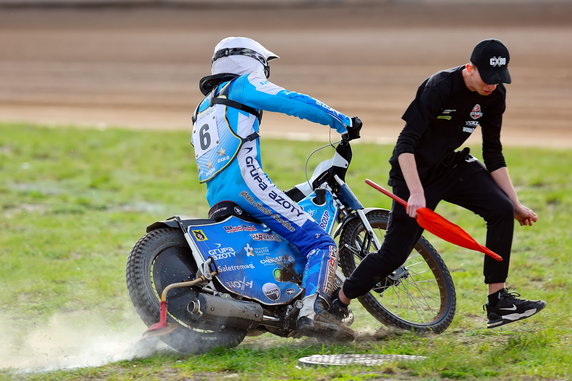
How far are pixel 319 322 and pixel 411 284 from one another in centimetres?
96

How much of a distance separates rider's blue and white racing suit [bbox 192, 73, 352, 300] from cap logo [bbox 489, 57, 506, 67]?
3.42ft

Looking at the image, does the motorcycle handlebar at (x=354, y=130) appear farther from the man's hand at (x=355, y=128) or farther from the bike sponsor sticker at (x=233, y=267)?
the bike sponsor sticker at (x=233, y=267)

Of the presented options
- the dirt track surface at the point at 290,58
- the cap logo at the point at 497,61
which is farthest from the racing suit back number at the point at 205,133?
the dirt track surface at the point at 290,58

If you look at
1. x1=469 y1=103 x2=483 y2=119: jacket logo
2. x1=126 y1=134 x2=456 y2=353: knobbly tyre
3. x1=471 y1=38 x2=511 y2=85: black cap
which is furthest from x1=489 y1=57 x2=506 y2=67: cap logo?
x1=126 y1=134 x2=456 y2=353: knobbly tyre

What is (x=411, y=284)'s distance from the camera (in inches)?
249

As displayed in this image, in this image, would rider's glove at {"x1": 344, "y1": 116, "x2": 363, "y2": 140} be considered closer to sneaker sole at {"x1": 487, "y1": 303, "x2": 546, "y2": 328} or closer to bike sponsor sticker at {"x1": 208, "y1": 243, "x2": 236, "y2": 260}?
bike sponsor sticker at {"x1": 208, "y1": 243, "x2": 236, "y2": 260}

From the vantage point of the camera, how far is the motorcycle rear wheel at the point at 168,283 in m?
5.47

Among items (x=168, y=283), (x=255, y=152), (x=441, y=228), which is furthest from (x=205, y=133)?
(x=441, y=228)

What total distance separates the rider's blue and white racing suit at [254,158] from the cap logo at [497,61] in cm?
104

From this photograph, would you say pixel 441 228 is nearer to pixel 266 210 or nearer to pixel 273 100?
pixel 266 210

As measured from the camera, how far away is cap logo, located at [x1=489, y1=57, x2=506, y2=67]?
5207 millimetres

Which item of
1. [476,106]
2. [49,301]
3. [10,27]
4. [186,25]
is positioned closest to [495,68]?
[476,106]

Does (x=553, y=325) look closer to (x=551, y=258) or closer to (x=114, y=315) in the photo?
(x=551, y=258)

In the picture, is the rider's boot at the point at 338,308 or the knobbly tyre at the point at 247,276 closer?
the knobbly tyre at the point at 247,276
